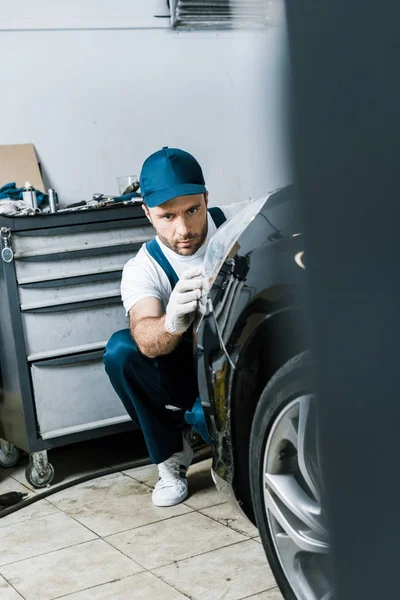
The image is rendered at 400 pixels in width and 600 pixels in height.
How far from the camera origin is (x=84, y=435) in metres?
2.72

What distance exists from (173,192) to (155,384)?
0.55 meters

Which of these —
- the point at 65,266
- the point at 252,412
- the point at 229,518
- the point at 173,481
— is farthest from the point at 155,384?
the point at 252,412

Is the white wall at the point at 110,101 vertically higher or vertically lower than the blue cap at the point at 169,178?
higher

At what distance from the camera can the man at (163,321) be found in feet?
7.00

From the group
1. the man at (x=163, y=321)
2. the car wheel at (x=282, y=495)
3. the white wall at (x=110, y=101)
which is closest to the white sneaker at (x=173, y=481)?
the man at (x=163, y=321)

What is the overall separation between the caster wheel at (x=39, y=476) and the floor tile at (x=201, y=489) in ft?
1.54

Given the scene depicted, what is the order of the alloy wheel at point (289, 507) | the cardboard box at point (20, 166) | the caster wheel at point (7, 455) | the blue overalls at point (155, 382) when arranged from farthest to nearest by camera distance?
1. the cardboard box at point (20, 166)
2. the caster wheel at point (7, 455)
3. the blue overalls at point (155, 382)
4. the alloy wheel at point (289, 507)

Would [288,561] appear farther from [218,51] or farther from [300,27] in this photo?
[218,51]

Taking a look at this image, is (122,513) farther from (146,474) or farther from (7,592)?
(7,592)

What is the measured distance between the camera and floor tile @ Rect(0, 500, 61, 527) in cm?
236

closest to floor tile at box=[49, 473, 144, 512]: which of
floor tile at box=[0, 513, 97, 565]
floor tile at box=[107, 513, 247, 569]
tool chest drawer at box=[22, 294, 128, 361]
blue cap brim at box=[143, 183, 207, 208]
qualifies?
floor tile at box=[0, 513, 97, 565]

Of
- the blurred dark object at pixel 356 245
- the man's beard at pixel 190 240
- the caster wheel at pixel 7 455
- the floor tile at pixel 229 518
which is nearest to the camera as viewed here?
the blurred dark object at pixel 356 245

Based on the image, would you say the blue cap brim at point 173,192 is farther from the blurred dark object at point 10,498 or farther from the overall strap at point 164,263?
the blurred dark object at point 10,498

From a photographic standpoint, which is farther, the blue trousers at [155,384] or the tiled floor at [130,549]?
the blue trousers at [155,384]
